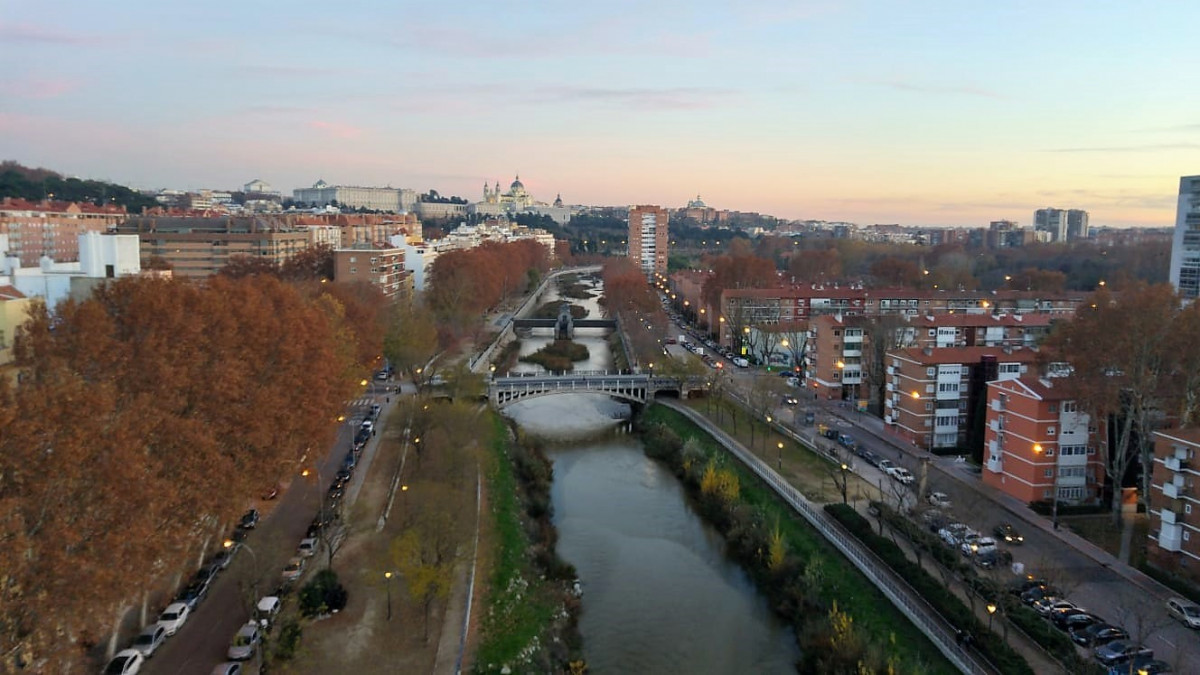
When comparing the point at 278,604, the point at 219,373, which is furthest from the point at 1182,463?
the point at 219,373

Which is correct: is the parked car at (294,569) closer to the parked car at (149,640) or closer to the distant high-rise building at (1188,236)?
the parked car at (149,640)

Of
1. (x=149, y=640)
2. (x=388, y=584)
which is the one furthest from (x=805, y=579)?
(x=149, y=640)

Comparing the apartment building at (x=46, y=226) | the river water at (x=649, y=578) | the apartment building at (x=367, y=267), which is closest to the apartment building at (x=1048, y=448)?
the river water at (x=649, y=578)

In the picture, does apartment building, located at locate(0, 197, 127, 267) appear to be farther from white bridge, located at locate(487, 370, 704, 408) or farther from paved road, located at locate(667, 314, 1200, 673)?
paved road, located at locate(667, 314, 1200, 673)

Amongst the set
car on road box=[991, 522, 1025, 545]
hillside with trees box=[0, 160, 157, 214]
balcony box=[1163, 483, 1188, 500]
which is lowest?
car on road box=[991, 522, 1025, 545]

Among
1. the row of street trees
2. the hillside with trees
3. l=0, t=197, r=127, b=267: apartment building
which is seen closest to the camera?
the row of street trees

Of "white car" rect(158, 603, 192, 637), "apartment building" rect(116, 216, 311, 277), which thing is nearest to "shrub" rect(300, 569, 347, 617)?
"white car" rect(158, 603, 192, 637)

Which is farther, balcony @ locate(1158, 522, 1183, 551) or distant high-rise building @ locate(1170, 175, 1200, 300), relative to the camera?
distant high-rise building @ locate(1170, 175, 1200, 300)
